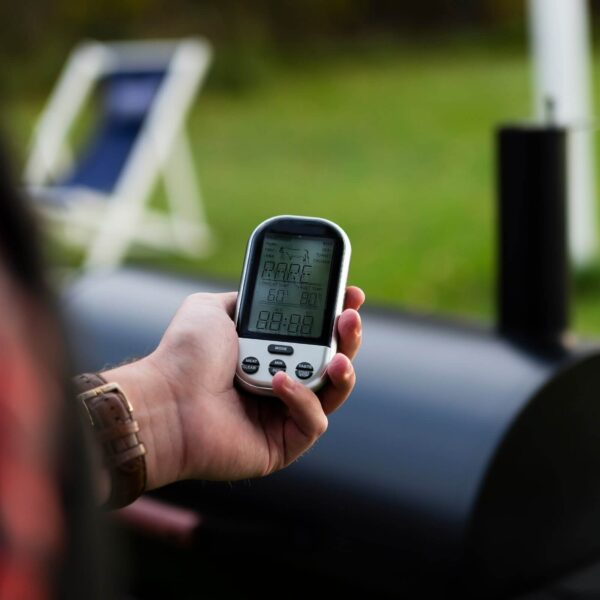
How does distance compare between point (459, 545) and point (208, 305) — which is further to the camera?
point (459, 545)

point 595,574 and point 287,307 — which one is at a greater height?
point 287,307

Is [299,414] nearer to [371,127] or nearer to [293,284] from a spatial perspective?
[293,284]

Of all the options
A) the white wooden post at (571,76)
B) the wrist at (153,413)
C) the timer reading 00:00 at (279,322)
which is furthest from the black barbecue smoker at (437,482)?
the white wooden post at (571,76)

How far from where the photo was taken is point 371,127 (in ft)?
20.9

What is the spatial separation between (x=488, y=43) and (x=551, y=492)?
2255mm

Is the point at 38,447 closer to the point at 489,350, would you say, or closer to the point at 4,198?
the point at 4,198

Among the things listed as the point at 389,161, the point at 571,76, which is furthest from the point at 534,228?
the point at 389,161

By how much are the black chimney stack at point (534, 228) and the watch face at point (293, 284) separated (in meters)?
0.88

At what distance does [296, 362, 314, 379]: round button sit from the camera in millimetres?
683

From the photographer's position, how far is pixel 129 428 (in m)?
0.75

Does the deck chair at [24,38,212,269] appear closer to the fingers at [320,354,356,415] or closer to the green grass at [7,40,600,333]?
the green grass at [7,40,600,333]

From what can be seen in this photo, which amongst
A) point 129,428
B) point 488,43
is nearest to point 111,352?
point 129,428

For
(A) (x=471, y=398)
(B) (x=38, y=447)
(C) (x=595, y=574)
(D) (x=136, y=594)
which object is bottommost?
(D) (x=136, y=594)

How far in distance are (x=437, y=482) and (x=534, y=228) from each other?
406mm
